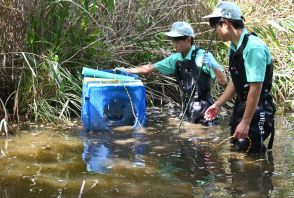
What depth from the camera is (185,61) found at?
17.4ft

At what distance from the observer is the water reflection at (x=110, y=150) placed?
12.5ft

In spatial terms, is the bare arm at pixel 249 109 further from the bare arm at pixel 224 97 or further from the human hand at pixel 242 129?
the bare arm at pixel 224 97

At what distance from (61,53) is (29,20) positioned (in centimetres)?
55

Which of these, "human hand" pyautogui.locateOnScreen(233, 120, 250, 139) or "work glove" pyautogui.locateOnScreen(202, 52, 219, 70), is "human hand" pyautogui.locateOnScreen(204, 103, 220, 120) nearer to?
"human hand" pyautogui.locateOnScreen(233, 120, 250, 139)

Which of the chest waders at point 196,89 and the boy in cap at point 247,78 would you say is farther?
the chest waders at point 196,89

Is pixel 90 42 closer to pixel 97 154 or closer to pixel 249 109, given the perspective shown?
pixel 97 154

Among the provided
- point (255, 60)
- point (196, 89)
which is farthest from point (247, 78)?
point (196, 89)

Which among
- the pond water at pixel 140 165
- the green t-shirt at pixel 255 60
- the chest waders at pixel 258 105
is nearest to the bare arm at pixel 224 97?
the chest waders at pixel 258 105

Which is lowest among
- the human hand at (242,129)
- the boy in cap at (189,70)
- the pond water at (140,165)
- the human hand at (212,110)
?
the pond water at (140,165)

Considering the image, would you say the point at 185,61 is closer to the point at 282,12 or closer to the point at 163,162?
the point at 163,162

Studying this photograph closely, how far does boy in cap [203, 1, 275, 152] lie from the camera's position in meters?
3.65

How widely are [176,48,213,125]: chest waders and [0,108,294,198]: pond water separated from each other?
0.67 feet

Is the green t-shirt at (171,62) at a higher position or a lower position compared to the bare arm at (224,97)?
higher

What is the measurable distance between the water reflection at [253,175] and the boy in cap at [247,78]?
0.17 metres
